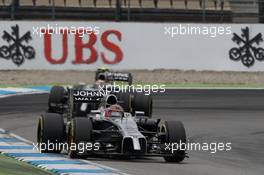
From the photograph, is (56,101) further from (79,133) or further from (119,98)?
(79,133)

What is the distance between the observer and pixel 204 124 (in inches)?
827

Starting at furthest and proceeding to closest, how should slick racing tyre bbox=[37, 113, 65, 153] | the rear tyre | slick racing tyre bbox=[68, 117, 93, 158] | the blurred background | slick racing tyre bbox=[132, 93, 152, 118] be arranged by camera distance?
the blurred background, slick racing tyre bbox=[132, 93, 152, 118], the rear tyre, slick racing tyre bbox=[37, 113, 65, 153], slick racing tyre bbox=[68, 117, 93, 158]

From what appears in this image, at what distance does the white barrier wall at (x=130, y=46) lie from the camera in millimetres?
31516

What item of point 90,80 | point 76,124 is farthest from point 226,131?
point 90,80

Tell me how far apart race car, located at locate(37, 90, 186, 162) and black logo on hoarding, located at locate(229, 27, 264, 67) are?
17.5 metres

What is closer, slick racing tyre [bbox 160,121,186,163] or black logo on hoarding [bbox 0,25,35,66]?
slick racing tyre [bbox 160,121,186,163]

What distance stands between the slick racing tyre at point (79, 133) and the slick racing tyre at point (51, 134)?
558mm

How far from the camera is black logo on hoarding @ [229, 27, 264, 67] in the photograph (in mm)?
32875

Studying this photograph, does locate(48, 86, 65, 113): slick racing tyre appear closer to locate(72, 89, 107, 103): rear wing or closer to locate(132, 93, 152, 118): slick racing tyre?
locate(132, 93, 152, 118): slick racing tyre

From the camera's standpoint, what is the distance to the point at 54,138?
15.0 m

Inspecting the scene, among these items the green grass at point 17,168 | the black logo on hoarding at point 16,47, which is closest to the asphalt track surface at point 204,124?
the green grass at point 17,168

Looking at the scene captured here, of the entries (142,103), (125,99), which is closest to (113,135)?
(125,99)

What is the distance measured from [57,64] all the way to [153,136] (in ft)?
55.4

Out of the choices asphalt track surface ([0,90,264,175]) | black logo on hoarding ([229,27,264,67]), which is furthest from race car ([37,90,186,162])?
black logo on hoarding ([229,27,264,67])
